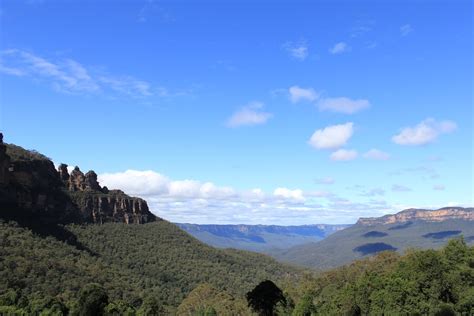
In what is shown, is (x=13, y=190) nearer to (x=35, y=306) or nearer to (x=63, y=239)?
(x=63, y=239)

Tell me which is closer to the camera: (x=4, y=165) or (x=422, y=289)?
(x=422, y=289)

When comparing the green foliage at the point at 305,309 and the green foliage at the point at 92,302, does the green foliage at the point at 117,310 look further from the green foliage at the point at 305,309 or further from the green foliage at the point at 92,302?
the green foliage at the point at 305,309

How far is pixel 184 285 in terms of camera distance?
184 metres

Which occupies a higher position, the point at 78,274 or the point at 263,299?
the point at 263,299

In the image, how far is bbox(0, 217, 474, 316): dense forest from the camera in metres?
82.8

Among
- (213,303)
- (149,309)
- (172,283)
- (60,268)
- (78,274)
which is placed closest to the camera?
(149,309)

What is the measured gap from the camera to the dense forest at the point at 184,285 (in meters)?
82.8

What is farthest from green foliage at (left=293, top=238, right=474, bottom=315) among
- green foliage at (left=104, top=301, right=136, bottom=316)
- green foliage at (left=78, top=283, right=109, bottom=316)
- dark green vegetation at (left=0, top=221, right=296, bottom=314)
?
Result: dark green vegetation at (left=0, top=221, right=296, bottom=314)

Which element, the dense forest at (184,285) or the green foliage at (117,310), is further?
the green foliage at (117,310)

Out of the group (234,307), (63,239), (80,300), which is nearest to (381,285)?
(234,307)

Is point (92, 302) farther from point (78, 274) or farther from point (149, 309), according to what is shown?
point (78, 274)

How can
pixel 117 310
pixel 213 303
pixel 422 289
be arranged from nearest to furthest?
pixel 422 289 < pixel 117 310 < pixel 213 303

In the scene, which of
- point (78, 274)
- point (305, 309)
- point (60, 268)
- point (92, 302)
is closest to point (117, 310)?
point (92, 302)

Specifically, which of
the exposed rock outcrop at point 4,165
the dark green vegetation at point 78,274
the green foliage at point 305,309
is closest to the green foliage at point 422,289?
the green foliage at point 305,309
